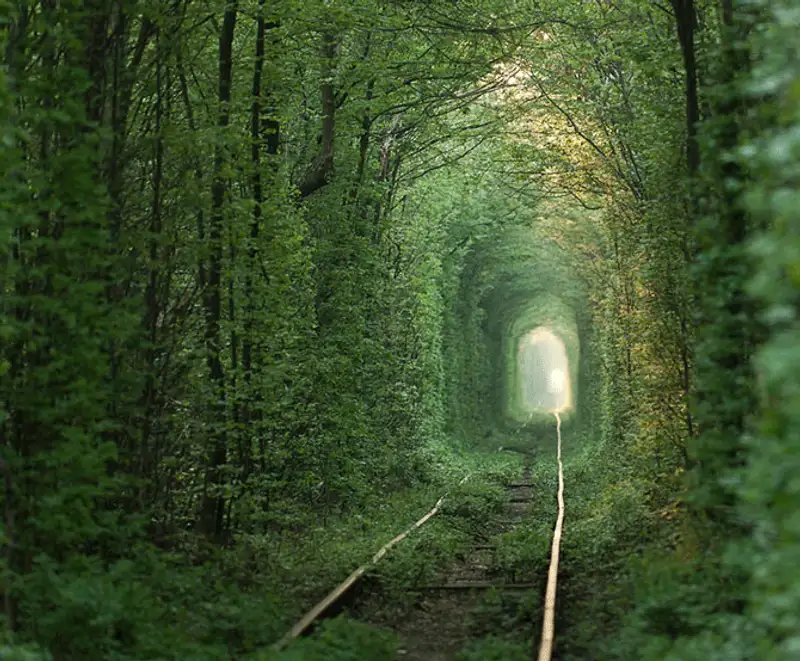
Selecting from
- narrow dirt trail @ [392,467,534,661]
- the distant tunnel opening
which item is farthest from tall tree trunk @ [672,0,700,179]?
the distant tunnel opening

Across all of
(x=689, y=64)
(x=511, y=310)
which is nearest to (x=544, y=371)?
(x=511, y=310)

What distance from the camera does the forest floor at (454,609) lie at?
885 centimetres

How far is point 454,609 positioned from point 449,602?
354 millimetres

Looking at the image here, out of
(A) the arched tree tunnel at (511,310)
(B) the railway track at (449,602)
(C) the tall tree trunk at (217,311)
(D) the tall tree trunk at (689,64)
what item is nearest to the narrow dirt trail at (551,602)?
(B) the railway track at (449,602)

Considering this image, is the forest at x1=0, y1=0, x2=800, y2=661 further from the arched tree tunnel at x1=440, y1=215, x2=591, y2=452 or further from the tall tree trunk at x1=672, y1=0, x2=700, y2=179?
the arched tree tunnel at x1=440, y1=215, x2=591, y2=452

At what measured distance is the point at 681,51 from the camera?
436 inches

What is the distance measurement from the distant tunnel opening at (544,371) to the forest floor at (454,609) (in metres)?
83.2

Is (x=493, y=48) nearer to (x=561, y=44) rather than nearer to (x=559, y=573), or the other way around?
(x=561, y=44)

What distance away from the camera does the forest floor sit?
8.85 meters

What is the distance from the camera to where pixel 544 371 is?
130m

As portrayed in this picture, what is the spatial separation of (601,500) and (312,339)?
5477mm

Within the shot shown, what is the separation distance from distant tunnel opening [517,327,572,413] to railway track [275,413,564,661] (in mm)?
82673

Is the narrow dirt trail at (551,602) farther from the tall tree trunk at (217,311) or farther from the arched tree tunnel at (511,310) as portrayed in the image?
the arched tree tunnel at (511,310)

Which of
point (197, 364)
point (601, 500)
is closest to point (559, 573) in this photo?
point (197, 364)
